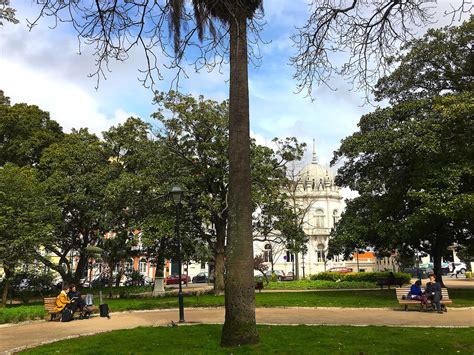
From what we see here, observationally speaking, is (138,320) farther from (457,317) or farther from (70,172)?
(70,172)

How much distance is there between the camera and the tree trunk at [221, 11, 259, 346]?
8.04 m

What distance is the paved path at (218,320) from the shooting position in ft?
36.9

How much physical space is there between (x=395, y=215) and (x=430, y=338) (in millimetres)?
11766

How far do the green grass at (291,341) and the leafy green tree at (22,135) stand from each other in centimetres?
2042

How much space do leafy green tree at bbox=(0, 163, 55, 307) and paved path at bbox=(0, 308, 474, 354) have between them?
19.3 ft

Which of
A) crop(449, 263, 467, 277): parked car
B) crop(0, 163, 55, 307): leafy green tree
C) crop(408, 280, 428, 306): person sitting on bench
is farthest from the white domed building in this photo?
crop(408, 280, 428, 306): person sitting on bench

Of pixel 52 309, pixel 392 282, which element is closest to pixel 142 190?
pixel 52 309

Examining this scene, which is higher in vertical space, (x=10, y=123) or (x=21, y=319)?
(x=10, y=123)

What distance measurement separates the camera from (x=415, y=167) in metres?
18.7

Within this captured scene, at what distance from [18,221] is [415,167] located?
16.8 meters

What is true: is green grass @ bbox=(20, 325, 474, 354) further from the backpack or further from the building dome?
the building dome

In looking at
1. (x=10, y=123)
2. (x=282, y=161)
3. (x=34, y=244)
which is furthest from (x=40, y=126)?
(x=282, y=161)

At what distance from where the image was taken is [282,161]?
2523 cm

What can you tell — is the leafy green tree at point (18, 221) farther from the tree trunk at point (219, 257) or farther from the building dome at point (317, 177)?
the building dome at point (317, 177)
